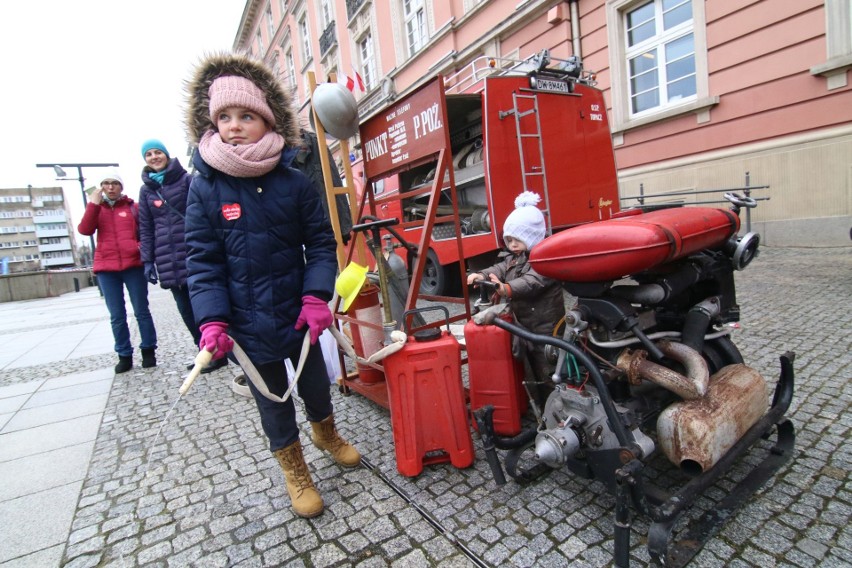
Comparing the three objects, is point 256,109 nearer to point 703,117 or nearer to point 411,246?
point 411,246

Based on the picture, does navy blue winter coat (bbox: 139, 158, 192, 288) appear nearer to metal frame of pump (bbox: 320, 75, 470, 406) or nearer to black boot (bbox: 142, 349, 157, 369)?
black boot (bbox: 142, 349, 157, 369)

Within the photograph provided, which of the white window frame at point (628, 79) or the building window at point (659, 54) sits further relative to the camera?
the building window at point (659, 54)

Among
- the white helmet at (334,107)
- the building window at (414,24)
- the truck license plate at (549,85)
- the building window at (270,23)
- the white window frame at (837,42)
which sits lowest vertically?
the white helmet at (334,107)

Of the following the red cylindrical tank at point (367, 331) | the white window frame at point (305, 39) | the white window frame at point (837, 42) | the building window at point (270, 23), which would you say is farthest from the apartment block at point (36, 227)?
the white window frame at point (837, 42)

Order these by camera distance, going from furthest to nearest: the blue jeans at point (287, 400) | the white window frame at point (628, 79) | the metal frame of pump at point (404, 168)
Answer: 1. the white window frame at point (628, 79)
2. the metal frame of pump at point (404, 168)
3. the blue jeans at point (287, 400)

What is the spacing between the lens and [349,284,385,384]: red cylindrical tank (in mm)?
2969

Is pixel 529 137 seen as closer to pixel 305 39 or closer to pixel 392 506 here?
pixel 392 506

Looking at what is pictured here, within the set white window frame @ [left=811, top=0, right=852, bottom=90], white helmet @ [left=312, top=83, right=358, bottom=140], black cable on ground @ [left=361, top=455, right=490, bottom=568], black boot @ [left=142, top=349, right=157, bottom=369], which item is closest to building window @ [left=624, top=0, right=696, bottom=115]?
white window frame @ [left=811, top=0, right=852, bottom=90]

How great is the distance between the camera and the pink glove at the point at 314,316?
6.23 feet

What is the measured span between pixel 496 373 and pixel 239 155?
159 centimetres

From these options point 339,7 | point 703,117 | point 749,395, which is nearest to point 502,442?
point 749,395

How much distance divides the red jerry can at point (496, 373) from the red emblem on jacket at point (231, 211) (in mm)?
1262

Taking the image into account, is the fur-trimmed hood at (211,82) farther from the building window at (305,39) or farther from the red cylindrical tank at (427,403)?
the building window at (305,39)

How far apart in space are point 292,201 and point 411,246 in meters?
0.86
